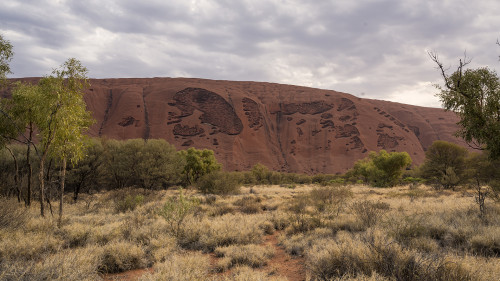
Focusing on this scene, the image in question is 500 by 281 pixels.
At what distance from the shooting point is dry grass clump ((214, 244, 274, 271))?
641cm

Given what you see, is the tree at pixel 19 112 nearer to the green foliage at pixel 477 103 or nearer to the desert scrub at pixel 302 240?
the desert scrub at pixel 302 240

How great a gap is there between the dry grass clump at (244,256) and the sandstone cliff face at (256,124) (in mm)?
67611

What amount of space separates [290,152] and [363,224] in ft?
265

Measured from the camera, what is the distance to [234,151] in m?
80.6

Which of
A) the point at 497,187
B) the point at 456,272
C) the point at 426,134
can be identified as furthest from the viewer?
the point at 426,134

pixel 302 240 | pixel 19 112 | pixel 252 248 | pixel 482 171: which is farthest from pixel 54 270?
pixel 482 171

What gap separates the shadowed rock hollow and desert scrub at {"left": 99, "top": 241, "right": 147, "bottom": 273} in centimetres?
6719

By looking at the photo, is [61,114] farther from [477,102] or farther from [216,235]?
[477,102]

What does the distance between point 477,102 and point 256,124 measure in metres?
85.5

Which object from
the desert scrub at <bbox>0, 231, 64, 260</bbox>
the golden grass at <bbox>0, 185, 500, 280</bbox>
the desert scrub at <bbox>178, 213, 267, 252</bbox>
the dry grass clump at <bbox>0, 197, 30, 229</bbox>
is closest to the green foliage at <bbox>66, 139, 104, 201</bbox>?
the golden grass at <bbox>0, 185, 500, 280</bbox>

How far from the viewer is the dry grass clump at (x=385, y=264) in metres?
4.20

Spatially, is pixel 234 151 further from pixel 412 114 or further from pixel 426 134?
pixel 412 114

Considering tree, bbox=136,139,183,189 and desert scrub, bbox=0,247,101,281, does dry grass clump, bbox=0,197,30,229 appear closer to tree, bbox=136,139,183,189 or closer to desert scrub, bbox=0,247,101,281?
desert scrub, bbox=0,247,101,281

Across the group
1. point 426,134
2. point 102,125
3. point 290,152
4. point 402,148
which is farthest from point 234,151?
point 426,134
